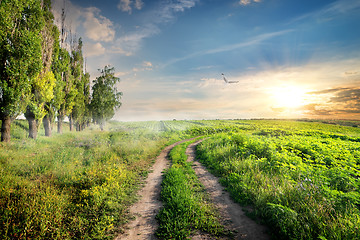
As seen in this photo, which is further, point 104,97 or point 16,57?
point 104,97

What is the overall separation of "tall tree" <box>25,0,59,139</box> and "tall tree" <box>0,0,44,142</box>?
1968 millimetres

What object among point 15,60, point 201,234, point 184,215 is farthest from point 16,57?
point 201,234

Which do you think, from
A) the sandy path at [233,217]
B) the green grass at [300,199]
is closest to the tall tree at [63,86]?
the sandy path at [233,217]

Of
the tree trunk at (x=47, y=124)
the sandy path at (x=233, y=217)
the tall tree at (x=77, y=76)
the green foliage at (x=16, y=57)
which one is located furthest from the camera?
the tall tree at (x=77, y=76)

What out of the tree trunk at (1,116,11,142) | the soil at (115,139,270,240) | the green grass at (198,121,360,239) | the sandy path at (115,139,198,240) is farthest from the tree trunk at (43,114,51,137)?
the green grass at (198,121,360,239)

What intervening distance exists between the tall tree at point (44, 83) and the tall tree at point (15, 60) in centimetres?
197

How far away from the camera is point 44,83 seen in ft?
66.8

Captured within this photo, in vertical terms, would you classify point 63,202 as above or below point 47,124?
below

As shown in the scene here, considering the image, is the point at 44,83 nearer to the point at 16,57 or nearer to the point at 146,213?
the point at 16,57

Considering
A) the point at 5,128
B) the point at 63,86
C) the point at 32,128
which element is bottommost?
the point at 32,128

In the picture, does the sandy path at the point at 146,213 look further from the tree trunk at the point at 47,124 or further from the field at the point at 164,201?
the tree trunk at the point at 47,124

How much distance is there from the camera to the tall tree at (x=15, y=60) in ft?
50.8

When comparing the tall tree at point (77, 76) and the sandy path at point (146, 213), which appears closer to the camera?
the sandy path at point (146, 213)

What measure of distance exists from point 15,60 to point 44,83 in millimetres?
4821
